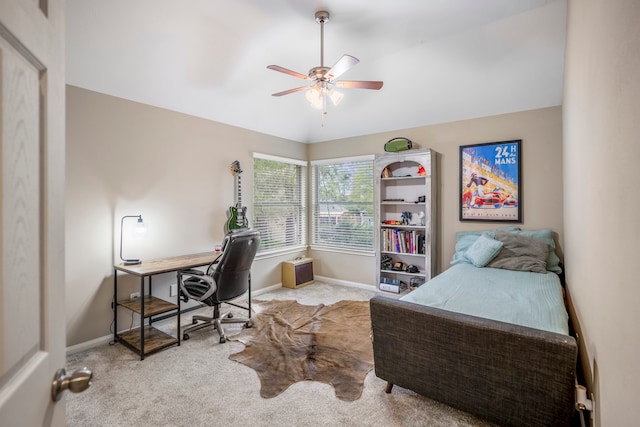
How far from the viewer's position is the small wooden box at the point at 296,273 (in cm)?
475

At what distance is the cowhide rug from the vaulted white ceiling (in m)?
2.61

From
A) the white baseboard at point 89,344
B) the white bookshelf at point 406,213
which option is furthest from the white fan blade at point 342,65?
the white baseboard at point 89,344

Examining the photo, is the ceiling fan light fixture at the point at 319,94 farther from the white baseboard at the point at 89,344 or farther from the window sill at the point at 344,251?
the white baseboard at the point at 89,344

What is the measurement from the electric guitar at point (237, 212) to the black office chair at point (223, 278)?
1.02m

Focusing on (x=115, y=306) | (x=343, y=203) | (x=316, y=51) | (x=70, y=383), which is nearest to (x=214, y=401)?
(x=115, y=306)

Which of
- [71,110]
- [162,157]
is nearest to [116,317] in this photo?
[162,157]

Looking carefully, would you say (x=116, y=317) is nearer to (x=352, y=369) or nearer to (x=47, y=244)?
(x=352, y=369)

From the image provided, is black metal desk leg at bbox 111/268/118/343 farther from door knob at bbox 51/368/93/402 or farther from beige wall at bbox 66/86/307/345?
door knob at bbox 51/368/93/402

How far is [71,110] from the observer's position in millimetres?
2744

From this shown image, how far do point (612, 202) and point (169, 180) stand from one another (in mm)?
3643

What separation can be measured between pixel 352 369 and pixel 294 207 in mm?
3128

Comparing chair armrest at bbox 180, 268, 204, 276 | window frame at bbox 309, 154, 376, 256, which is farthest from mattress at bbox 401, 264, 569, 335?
chair armrest at bbox 180, 268, 204, 276

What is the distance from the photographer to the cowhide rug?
2.34 m

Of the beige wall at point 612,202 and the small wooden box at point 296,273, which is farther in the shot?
the small wooden box at point 296,273
